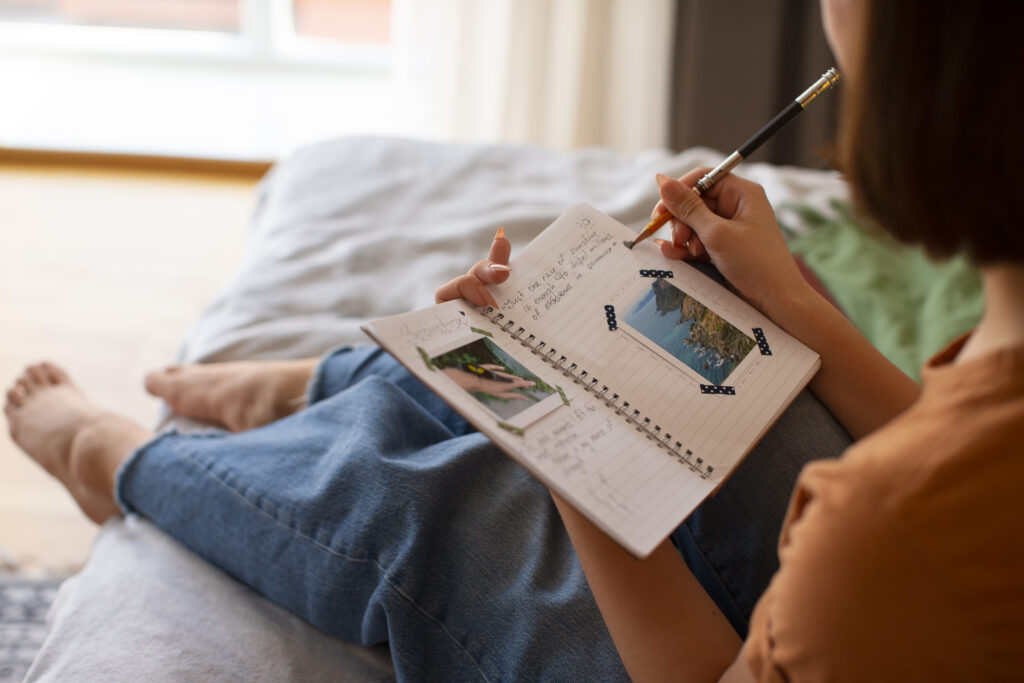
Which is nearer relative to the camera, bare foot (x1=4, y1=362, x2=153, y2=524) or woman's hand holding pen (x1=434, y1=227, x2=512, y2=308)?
woman's hand holding pen (x1=434, y1=227, x2=512, y2=308)

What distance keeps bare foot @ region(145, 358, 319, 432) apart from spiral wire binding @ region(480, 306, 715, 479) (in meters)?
0.42

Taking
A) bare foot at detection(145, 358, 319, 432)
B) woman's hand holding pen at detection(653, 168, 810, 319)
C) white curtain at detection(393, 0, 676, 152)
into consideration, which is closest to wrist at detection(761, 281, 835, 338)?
woman's hand holding pen at detection(653, 168, 810, 319)

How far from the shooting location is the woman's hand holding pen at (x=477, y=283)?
26.9 inches

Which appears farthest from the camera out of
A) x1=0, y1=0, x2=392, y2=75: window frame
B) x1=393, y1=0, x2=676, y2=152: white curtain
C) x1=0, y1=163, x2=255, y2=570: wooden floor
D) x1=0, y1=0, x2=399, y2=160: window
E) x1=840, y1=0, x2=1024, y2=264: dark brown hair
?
x1=0, y1=0, x2=392, y2=75: window frame

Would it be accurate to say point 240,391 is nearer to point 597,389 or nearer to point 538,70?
point 597,389

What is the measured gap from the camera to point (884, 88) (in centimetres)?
42

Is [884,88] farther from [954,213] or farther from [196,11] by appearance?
[196,11]

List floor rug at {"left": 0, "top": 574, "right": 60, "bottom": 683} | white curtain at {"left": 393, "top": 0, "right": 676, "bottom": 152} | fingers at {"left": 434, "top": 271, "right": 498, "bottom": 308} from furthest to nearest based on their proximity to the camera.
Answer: white curtain at {"left": 393, "top": 0, "right": 676, "bottom": 152} → floor rug at {"left": 0, "top": 574, "right": 60, "bottom": 683} → fingers at {"left": 434, "top": 271, "right": 498, "bottom": 308}

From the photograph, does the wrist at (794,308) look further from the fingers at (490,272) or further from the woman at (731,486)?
the fingers at (490,272)

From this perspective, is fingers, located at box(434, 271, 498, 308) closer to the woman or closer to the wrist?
the woman

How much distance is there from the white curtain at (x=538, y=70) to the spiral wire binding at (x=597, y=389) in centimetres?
198

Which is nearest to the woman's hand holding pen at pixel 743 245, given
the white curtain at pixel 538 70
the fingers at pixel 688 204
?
the fingers at pixel 688 204

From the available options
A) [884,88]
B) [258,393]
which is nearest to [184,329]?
[258,393]

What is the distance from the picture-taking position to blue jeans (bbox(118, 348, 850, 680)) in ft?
2.21
